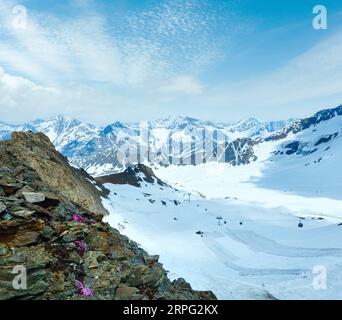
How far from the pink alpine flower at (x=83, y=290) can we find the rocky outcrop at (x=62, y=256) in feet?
0.13

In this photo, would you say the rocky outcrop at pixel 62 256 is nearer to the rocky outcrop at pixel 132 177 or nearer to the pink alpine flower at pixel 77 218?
the pink alpine flower at pixel 77 218

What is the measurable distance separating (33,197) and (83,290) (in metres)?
5.75

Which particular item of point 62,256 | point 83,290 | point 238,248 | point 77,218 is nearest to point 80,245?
point 62,256

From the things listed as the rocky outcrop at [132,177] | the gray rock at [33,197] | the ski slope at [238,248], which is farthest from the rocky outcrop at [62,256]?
the rocky outcrop at [132,177]

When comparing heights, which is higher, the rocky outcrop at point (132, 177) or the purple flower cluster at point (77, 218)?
the rocky outcrop at point (132, 177)

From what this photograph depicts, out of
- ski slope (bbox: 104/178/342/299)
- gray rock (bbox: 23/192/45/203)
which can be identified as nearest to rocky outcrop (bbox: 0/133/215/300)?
gray rock (bbox: 23/192/45/203)

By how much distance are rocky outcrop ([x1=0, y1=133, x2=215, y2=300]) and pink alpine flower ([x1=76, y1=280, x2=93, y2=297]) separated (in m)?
0.04

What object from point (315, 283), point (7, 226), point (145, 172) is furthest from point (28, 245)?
point (145, 172)

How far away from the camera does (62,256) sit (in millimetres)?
15719

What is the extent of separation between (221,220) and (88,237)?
72.2 metres

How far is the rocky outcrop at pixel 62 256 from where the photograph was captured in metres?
14.0

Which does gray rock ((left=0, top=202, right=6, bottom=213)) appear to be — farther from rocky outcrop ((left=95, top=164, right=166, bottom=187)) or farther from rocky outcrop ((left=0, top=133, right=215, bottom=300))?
rocky outcrop ((left=95, top=164, right=166, bottom=187))
